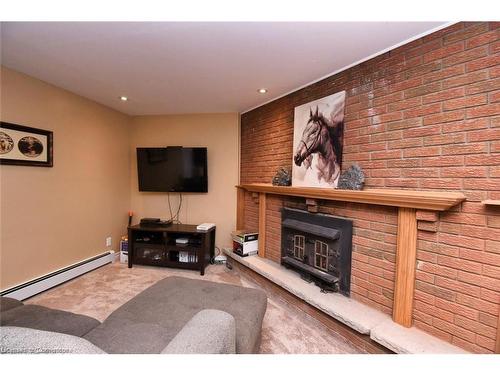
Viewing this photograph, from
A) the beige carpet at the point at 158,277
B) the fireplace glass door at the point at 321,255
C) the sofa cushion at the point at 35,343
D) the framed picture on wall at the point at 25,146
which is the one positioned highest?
the framed picture on wall at the point at 25,146

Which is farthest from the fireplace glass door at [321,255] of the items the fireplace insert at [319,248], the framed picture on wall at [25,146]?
the framed picture on wall at [25,146]

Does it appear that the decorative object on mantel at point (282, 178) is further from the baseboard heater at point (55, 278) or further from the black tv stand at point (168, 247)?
the baseboard heater at point (55, 278)

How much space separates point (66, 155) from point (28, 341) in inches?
100

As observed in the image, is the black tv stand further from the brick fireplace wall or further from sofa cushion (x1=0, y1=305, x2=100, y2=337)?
the brick fireplace wall

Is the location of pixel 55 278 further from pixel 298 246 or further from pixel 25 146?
pixel 298 246

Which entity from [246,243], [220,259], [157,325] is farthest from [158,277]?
[157,325]

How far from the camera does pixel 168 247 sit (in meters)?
2.96

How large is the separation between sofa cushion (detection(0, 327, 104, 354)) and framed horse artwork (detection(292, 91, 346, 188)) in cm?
192

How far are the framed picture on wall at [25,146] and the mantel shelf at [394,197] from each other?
263 cm

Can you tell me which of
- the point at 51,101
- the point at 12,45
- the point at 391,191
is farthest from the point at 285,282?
the point at 51,101

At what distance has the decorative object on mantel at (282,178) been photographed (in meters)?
2.50

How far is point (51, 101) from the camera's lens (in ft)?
7.91

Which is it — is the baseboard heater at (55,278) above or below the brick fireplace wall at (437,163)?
below
